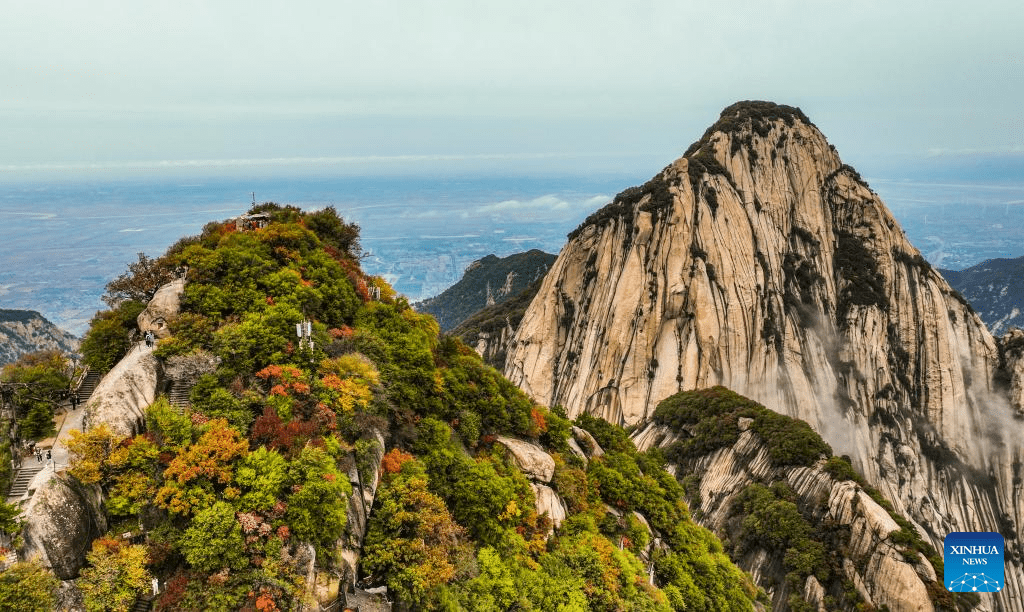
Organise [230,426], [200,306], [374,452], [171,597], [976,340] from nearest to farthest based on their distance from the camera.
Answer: [171,597] < [230,426] < [374,452] < [200,306] < [976,340]

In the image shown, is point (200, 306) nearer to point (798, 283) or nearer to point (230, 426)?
point (230, 426)

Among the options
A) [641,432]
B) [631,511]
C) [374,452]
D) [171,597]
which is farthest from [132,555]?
[641,432]

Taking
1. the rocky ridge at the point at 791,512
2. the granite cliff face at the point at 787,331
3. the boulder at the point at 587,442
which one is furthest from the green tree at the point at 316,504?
the granite cliff face at the point at 787,331

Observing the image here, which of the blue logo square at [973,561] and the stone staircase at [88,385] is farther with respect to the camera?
the stone staircase at [88,385]

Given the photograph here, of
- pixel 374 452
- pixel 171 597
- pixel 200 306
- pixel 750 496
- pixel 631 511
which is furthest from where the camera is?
pixel 750 496

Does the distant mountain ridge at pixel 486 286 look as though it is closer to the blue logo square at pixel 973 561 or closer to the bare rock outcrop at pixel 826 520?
the bare rock outcrop at pixel 826 520

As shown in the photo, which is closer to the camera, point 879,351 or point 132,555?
point 132,555

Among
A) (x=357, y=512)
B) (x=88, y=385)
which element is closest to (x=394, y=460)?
(x=357, y=512)
